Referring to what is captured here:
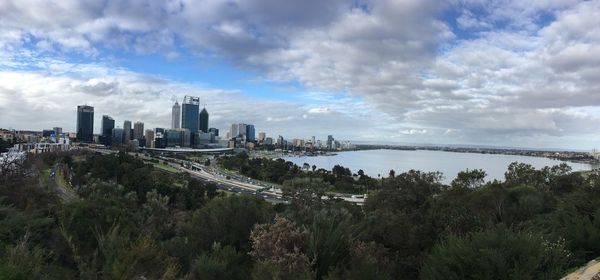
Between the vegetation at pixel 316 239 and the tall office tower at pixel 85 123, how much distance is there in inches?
6355

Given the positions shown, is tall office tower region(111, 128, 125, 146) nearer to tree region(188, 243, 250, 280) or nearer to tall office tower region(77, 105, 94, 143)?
tall office tower region(77, 105, 94, 143)

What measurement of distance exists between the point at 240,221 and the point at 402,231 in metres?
Result: 5.36

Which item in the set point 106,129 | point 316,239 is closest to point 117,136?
point 106,129

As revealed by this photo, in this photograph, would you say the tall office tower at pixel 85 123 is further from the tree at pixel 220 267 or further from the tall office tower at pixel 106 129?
the tree at pixel 220 267

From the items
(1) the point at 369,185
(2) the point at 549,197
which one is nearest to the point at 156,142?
(1) the point at 369,185

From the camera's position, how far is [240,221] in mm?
15109

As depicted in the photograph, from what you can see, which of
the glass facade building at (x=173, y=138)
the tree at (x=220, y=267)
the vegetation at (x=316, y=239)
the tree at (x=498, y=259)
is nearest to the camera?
the tree at (x=498, y=259)

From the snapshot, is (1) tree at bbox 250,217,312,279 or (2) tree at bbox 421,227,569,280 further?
(1) tree at bbox 250,217,312,279

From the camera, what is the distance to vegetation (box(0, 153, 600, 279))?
677 centimetres

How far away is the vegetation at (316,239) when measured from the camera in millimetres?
6770

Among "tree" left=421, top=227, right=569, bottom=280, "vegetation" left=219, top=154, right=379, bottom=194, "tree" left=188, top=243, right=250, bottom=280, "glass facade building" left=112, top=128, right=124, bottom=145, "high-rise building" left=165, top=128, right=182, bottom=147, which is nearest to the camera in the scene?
"tree" left=421, top=227, right=569, bottom=280

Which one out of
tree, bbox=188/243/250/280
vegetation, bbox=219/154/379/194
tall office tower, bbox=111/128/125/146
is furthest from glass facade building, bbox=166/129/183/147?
tree, bbox=188/243/250/280

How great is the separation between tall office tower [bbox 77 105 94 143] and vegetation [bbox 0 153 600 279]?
16142cm

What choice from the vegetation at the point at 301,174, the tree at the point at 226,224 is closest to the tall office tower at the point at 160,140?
the vegetation at the point at 301,174
